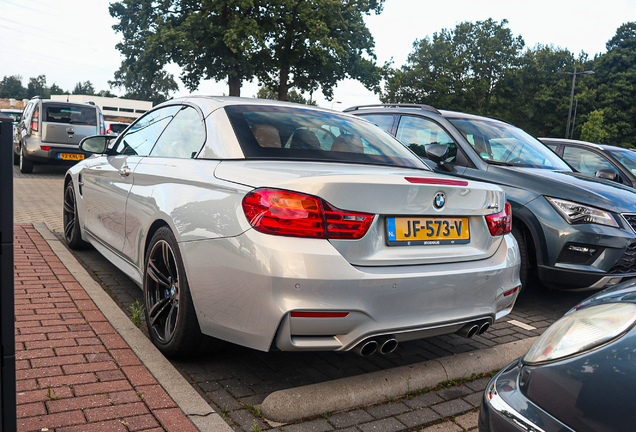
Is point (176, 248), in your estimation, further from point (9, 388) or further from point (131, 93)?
point (131, 93)

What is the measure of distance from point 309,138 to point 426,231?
3.30 feet

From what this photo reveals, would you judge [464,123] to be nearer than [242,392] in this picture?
No

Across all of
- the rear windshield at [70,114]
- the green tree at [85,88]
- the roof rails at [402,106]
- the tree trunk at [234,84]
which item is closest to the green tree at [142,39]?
the tree trunk at [234,84]

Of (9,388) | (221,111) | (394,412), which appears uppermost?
(221,111)

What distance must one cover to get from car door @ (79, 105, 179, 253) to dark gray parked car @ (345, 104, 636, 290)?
260cm

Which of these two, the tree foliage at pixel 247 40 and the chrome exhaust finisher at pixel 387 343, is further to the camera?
the tree foliage at pixel 247 40

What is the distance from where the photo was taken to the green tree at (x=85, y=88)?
17600 cm

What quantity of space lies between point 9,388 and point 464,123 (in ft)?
17.6

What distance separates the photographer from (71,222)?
611 cm

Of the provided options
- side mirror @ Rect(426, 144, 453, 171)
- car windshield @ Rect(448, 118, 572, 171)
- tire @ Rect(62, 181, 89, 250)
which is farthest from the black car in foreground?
tire @ Rect(62, 181, 89, 250)

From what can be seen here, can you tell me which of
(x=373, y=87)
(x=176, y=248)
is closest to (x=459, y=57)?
(x=373, y=87)

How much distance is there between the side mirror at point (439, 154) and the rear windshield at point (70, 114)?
11967 mm

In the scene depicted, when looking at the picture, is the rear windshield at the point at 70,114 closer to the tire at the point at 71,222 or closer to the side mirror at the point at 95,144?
the tire at the point at 71,222

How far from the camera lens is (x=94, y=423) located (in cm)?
251
